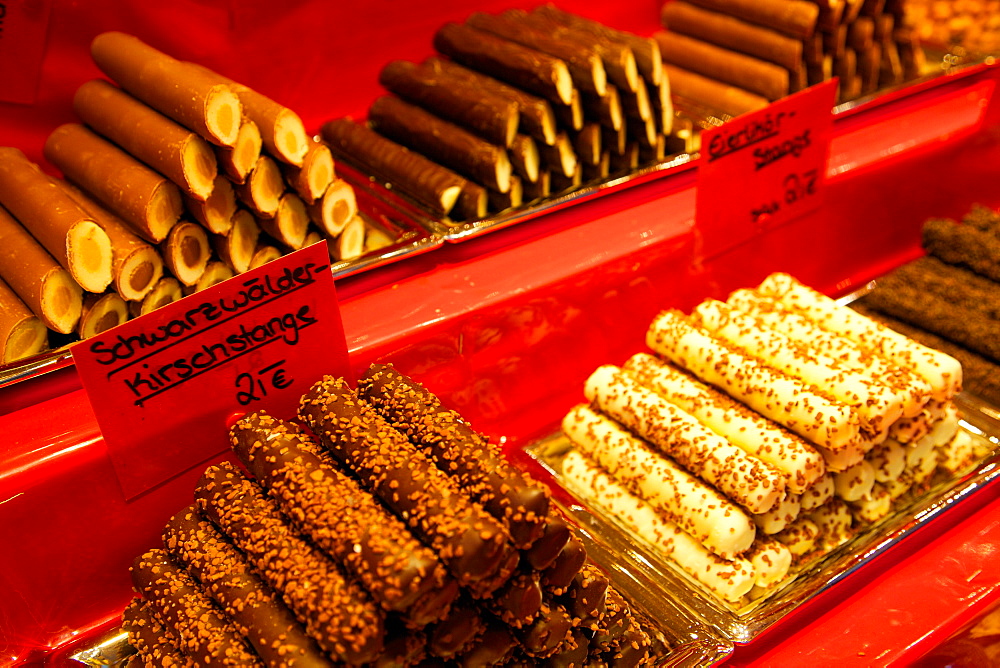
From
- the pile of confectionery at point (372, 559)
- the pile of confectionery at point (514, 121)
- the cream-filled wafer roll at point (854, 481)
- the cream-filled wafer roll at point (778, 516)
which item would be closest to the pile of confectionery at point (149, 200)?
the pile of confectionery at point (514, 121)

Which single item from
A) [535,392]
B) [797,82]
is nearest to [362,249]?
[535,392]

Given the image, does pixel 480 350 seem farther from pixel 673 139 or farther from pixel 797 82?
pixel 797 82

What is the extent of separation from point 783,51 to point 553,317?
1.28 metres

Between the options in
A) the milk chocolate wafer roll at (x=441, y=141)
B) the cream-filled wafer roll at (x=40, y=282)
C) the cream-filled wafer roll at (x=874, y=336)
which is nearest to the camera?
the cream-filled wafer roll at (x=40, y=282)

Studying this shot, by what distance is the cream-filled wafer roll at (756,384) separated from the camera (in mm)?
1644

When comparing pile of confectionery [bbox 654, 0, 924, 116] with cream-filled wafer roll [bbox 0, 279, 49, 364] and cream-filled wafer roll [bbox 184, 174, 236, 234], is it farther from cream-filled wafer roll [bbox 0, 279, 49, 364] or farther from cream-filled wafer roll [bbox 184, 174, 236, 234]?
cream-filled wafer roll [bbox 0, 279, 49, 364]

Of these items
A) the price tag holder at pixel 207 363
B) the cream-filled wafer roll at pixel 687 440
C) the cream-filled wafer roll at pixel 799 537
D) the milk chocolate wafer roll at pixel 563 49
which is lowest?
the cream-filled wafer roll at pixel 799 537

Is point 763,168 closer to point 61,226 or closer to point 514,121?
point 514,121

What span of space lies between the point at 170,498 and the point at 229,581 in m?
0.36

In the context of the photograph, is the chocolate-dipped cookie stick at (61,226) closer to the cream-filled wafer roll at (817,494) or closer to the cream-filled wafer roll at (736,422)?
the cream-filled wafer roll at (736,422)

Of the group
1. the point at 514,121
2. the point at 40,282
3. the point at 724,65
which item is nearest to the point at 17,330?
the point at 40,282

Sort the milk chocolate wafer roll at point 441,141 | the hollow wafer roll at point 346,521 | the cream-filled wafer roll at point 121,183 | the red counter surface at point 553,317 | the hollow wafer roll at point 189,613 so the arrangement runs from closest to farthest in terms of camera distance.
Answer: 1. the hollow wafer roll at point 346,521
2. the hollow wafer roll at point 189,613
3. the red counter surface at point 553,317
4. the cream-filled wafer roll at point 121,183
5. the milk chocolate wafer roll at point 441,141

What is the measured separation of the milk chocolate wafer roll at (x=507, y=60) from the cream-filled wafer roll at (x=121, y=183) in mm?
938

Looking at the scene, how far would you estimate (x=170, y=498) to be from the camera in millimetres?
1542
